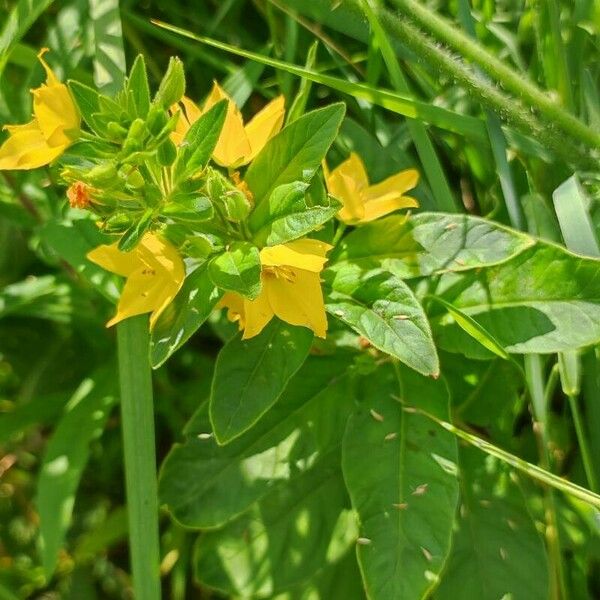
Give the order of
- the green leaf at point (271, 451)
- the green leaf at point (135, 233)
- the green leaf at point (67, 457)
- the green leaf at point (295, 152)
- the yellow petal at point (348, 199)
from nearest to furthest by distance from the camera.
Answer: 1. the green leaf at point (135, 233)
2. the green leaf at point (295, 152)
3. the yellow petal at point (348, 199)
4. the green leaf at point (271, 451)
5. the green leaf at point (67, 457)

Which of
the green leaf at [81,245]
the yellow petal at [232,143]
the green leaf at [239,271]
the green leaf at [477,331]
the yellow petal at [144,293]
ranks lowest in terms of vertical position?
the green leaf at [81,245]

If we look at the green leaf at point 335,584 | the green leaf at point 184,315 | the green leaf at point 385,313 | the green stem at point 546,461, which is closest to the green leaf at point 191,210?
the green leaf at point 184,315

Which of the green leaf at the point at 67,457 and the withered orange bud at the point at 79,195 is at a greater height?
the withered orange bud at the point at 79,195

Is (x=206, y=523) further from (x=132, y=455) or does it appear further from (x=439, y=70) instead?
(x=439, y=70)

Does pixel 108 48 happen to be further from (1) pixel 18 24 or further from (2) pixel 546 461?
(2) pixel 546 461

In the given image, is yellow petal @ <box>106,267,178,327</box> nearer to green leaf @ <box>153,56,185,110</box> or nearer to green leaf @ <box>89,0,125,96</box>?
green leaf @ <box>153,56,185,110</box>

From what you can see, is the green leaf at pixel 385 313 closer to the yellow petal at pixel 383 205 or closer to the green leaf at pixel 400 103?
the yellow petal at pixel 383 205

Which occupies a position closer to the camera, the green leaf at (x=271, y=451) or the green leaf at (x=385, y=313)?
the green leaf at (x=385, y=313)
